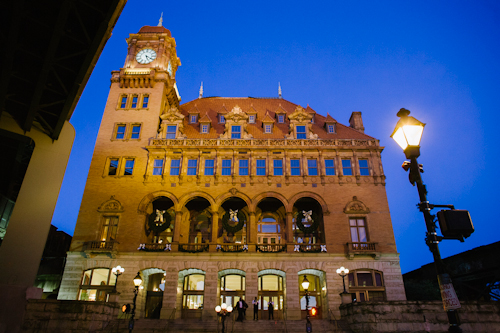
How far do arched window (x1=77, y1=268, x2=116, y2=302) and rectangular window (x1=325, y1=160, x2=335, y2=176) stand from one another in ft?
81.7

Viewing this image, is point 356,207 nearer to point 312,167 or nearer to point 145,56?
point 312,167

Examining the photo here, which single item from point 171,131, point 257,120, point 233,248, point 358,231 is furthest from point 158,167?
point 358,231

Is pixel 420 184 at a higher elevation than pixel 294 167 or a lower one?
lower

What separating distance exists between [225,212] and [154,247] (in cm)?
838

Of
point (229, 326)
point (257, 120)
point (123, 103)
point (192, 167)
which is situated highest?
point (123, 103)

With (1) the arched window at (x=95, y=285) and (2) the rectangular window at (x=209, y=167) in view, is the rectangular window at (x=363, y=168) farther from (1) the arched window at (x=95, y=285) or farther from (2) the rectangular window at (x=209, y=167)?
(1) the arched window at (x=95, y=285)

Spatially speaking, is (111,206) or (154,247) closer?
(154,247)

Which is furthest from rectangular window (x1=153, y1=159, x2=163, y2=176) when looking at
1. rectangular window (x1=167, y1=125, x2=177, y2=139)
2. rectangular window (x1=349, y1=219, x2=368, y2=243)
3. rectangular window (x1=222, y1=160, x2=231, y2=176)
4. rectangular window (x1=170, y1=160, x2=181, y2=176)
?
rectangular window (x1=349, y1=219, x2=368, y2=243)

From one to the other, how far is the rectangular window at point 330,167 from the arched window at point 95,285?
24912 mm

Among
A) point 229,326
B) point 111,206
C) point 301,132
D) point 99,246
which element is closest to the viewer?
point 229,326

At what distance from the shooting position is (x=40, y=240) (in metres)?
22.2

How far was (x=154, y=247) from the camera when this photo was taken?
111 feet

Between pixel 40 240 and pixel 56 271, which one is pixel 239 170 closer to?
pixel 40 240

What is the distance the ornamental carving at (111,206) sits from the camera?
3538cm
